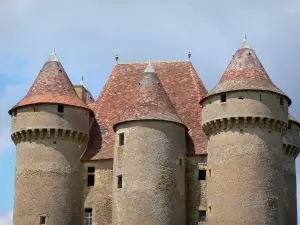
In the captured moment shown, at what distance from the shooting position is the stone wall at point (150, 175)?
1880 inches

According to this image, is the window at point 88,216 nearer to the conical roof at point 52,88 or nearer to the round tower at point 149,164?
the round tower at point 149,164

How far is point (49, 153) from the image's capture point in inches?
2009

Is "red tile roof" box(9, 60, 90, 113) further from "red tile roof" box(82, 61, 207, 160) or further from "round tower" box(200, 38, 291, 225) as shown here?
"round tower" box(200, 38, 291, 225)

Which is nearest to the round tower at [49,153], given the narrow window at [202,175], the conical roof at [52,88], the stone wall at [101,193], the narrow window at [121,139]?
the conical roof at [52,88]

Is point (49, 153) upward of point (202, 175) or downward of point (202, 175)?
upward

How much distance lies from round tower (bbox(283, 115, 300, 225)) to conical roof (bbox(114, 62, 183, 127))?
27.4 feet

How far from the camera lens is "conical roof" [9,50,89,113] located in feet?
171

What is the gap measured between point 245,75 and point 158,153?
669 centimetres

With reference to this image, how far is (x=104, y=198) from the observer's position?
5103cm

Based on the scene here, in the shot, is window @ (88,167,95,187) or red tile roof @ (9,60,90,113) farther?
red tile roof @ (9,60,90,113)

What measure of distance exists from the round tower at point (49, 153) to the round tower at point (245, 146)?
26.0 ft

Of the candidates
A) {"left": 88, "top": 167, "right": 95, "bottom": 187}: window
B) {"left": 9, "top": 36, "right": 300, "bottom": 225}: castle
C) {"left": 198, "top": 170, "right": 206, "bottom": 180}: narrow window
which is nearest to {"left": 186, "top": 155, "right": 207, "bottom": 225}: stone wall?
{"left": 9, "top": 36, "right": 300, "bottom": 225}: castle

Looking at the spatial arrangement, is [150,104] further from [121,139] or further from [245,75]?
[245,75]

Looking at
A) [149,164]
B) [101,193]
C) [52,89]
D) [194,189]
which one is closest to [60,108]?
[52,89]
